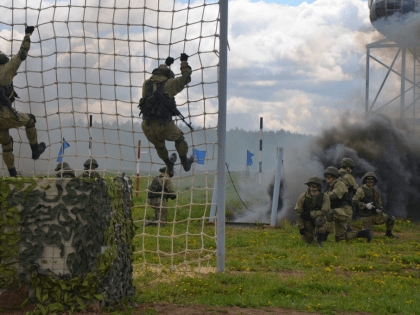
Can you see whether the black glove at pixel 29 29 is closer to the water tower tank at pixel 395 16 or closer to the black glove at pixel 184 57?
the black glove at pixel 184 57

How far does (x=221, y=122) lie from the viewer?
6.25m

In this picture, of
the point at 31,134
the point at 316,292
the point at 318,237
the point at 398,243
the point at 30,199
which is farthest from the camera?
the point at 398,243

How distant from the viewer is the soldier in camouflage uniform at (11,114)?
6053 mm

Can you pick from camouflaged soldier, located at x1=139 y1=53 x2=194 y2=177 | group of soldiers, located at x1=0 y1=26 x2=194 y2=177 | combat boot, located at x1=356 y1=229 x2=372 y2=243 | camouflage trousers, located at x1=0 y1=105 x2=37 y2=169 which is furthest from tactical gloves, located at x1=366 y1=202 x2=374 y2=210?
camouflage trousers, located at x1=0 y1=105 x2=37 y2=169

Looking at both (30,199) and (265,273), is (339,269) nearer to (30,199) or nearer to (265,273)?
(265,273)

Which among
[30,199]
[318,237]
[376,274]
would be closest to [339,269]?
[376,274]

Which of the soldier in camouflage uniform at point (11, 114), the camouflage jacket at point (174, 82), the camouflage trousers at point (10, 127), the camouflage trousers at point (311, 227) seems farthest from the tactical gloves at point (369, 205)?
the camouflage trousers at point (10, 127)

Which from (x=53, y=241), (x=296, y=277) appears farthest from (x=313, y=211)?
(x=53, y=241)

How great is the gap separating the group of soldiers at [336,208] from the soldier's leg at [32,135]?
5049mm

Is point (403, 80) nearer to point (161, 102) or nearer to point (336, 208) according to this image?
point (336, 208)

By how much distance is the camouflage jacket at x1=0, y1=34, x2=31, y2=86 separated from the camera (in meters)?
6.01

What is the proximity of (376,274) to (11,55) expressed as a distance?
6.13 metres

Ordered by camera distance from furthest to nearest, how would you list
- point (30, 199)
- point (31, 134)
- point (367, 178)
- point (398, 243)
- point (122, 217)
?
point (367, 178) → point (398, 243) → point (31, 134) → point (122, 217) → point (30, 199)

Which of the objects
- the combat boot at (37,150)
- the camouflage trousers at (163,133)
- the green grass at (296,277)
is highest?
the camouflage trousers at (163,133)
